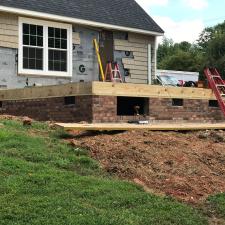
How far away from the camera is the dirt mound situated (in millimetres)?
7914

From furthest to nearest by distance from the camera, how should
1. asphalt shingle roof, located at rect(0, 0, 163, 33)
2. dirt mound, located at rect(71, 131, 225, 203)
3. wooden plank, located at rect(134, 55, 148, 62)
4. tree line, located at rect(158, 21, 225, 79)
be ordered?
tree line, located at rect(158, 21, 225, 79), wooden plank, located at rect(134, 55, 148, 62), asphalt shingle roof, located at rect(0, 0, 163, 33), dirt mound, located at rect(71, 131, 225, 203)

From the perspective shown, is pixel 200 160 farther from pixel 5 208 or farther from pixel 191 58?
pixel 191 58

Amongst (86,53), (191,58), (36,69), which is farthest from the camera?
(191,58)

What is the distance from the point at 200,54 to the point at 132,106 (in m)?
40.7

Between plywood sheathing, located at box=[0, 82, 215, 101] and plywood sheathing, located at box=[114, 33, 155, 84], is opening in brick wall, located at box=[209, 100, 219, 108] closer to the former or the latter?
plywood sheathing, located at box=[0, 82, 215, 101]

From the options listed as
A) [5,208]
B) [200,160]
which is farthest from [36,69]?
[5,208]

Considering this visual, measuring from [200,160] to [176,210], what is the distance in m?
2.69

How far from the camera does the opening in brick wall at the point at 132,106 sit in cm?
1372

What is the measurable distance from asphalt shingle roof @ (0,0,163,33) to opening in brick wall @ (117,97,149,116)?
14.8ft

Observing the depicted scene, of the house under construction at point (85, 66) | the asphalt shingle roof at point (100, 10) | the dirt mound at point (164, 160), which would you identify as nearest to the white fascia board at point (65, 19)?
the house under construction at point (85, 66)

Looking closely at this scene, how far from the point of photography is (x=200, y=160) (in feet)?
30.5

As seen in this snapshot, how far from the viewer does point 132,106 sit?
47.1ft

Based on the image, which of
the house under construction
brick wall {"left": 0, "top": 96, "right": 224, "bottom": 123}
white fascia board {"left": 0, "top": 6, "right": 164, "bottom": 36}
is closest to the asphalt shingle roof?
the house under construction

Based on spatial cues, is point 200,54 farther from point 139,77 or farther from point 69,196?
point 69,196
